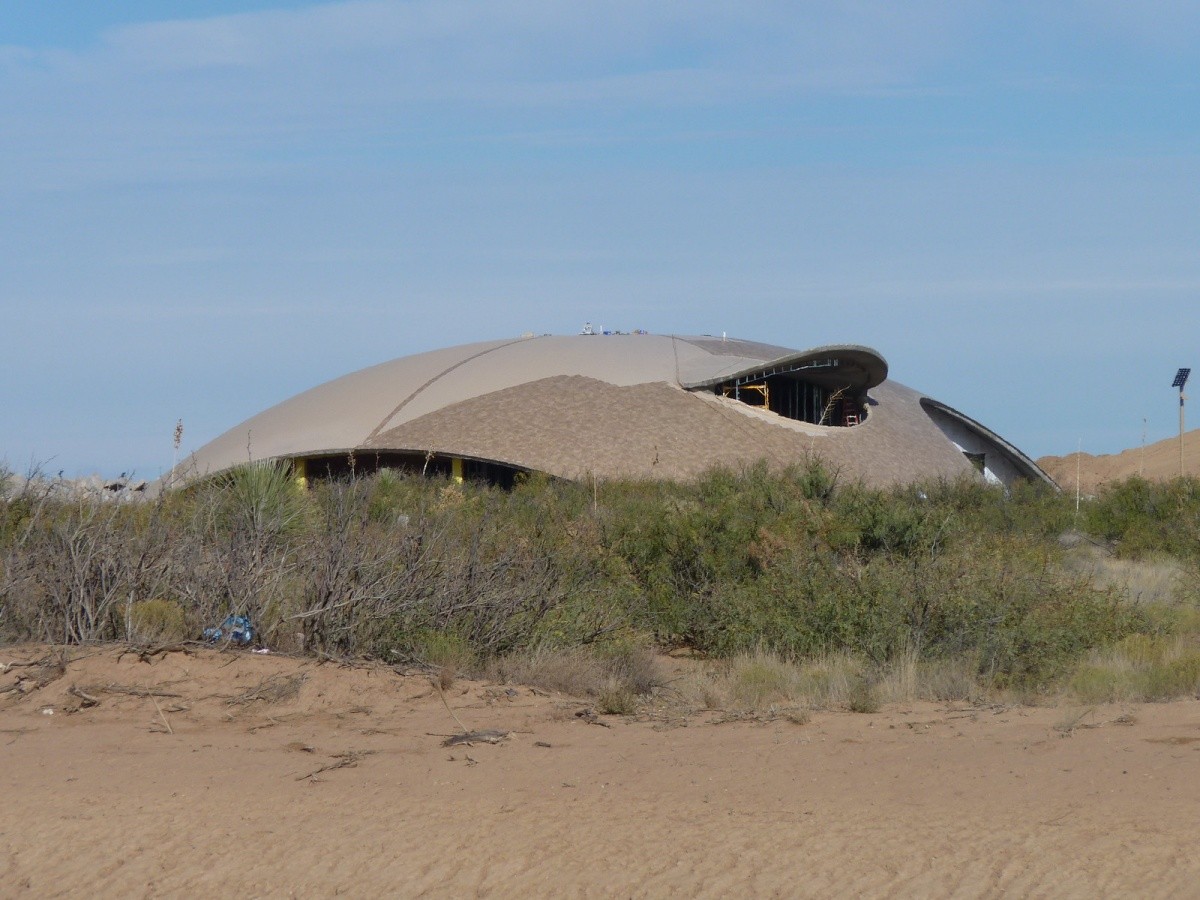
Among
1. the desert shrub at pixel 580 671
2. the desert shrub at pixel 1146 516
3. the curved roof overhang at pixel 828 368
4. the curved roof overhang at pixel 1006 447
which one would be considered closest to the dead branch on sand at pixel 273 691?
the desert shrub at pixel 580 671

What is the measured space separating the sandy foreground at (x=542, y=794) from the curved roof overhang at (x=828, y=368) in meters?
31.0

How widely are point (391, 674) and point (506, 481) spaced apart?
27.7m

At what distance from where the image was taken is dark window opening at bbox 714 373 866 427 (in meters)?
41.0

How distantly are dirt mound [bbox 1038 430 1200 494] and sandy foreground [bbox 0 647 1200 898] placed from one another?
57.0 meters

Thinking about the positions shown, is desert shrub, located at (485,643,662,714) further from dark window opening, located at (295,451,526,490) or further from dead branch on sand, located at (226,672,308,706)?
dark window opening, located at (295,451,526,490)

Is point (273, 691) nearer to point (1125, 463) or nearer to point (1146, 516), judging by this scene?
point (1146, 516)

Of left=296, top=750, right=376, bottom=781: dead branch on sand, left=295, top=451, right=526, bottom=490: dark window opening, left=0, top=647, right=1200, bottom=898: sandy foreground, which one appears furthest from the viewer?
left=295, top=451, right=526, bottom=490: dark window opening

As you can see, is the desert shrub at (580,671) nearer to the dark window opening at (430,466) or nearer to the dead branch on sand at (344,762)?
the dead branch on sand at (344,762)

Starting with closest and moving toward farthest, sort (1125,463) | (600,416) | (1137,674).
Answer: (1137,674) → (600,416) → (1125,463)

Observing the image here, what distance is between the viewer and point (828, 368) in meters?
42.9

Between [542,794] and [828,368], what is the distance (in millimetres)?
37082

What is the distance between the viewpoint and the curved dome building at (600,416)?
3675cm

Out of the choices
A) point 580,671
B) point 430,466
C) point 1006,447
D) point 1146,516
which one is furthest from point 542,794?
point 1006,447

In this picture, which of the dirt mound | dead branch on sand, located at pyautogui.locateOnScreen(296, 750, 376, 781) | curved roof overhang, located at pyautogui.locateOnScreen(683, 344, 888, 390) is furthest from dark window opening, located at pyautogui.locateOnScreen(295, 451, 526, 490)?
the dirt mound
